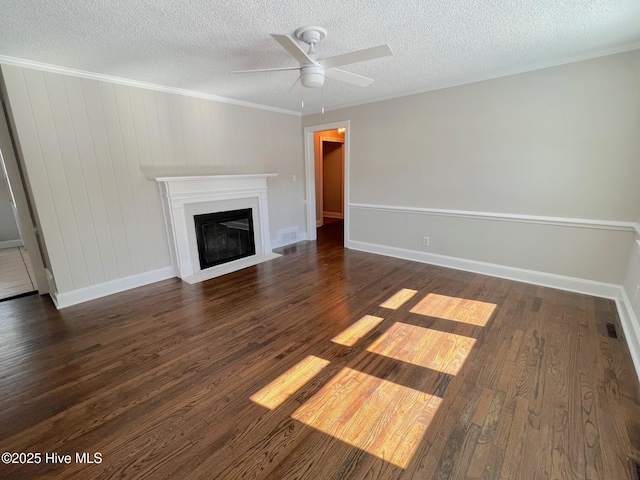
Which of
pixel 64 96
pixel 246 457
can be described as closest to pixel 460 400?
pixel 246 457

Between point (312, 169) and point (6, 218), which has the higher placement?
point (312, 169)

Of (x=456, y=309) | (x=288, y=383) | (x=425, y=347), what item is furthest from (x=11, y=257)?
(x=456, y=309)

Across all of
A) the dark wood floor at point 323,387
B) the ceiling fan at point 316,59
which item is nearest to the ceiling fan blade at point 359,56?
the ceiling fan at point 316,59

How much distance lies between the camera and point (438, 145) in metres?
3.82

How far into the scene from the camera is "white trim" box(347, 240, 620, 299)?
300cm

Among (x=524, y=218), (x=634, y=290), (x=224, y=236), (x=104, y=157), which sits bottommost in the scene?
(x=634, y=290)

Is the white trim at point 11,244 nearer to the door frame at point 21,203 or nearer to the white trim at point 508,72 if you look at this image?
the door frame at point 21,203

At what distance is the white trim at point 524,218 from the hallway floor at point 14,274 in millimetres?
4961

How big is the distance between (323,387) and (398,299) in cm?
153

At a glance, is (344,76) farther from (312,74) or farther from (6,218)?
(6,218)

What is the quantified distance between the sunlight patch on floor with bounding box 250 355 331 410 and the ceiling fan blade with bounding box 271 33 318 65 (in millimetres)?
2223

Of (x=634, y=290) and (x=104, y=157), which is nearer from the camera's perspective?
(x=634, y=290)

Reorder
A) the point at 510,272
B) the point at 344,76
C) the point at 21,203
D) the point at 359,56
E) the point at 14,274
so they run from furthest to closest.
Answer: the point at 14,274 < the point at 510,272 < the point at 21,203 < the point at 344,76 < the point at 359,56

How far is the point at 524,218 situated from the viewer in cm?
332
